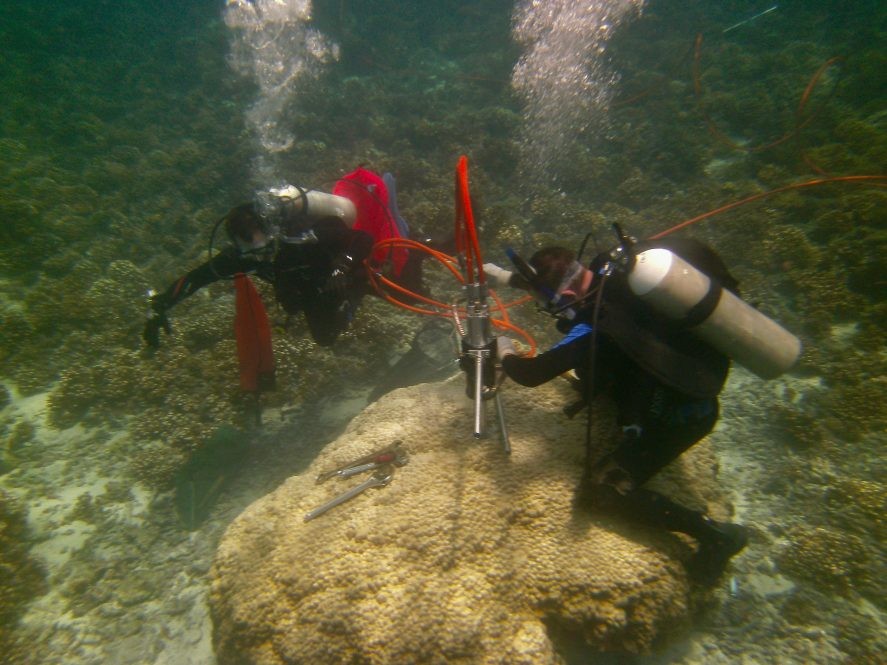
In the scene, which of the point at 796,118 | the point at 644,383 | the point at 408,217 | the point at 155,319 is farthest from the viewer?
the point at 796,118

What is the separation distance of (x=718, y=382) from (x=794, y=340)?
615 mm

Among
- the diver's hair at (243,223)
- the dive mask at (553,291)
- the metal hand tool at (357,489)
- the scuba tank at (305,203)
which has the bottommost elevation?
the metal hand tool at (357,489)

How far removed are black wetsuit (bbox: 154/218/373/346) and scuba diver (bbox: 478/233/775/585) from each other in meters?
2.20

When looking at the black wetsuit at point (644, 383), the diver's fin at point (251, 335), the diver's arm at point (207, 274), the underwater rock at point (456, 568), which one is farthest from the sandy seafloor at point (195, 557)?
the diver's arm at point (207, 274)

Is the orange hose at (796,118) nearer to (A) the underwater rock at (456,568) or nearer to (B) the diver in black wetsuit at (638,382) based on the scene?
(B) the diver in black wetsuit at (638,382)

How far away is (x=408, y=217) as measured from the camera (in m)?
8.23

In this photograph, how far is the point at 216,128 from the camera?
44.5ft

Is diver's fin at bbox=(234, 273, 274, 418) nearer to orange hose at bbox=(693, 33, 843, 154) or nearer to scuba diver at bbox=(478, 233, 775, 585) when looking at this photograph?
scuba diver at bbox=(478, 233, 775, 585)

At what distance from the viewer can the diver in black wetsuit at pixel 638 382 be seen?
251 centimetres

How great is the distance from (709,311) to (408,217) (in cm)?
664

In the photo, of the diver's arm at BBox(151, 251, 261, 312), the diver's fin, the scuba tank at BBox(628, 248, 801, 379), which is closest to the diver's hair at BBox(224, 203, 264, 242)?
the diver's arm at BBox(151, 251, 261, 312)

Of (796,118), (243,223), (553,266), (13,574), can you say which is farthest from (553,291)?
(796,118)

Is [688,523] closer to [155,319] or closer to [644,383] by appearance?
[644,383]

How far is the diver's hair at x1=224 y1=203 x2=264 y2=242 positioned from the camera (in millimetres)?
3961
